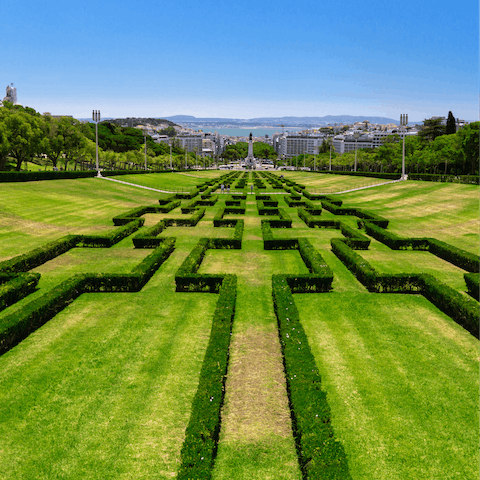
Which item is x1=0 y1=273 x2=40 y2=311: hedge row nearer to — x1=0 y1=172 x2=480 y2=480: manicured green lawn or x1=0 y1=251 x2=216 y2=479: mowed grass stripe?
x1=0 y1=172 x2=480 y2=480: manicured green lawn

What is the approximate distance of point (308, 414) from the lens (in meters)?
7.45

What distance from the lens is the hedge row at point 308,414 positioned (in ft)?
20.6

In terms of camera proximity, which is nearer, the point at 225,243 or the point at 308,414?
the point at 308,414

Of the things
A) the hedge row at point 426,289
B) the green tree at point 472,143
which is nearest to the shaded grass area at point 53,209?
the hedge row at point 426,289

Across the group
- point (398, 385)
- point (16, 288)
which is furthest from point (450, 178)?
point (16, 288)

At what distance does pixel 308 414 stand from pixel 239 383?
2363mm

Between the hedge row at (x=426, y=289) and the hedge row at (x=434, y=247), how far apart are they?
16.9 ft

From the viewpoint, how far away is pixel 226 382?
9367 mm

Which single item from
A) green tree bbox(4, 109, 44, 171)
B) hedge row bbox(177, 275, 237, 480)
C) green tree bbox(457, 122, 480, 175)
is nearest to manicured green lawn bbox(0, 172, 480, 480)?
hedge row bbox(177, 275, 237, 480)

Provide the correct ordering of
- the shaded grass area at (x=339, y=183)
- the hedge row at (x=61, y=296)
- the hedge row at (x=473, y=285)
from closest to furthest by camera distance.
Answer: the hedge row at (x=61, y=296), the hedge row at (x=473, y=285), the shaded grass area at (x=339, y=183)

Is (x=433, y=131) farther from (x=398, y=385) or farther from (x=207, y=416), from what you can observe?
(x=207, y=416)

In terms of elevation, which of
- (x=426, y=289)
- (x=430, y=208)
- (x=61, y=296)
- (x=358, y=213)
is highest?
(x=430, y=208)

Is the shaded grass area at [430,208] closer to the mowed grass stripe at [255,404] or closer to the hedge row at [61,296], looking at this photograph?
the mowed grass stripe at [255,404]

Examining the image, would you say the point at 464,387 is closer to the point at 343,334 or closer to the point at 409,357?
the point at 409,357
